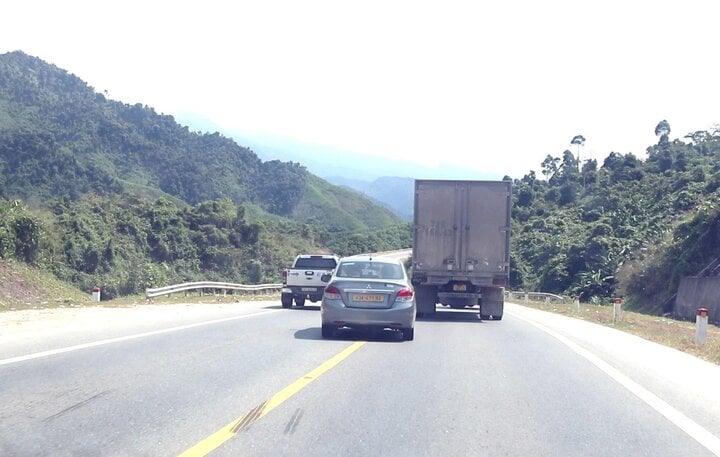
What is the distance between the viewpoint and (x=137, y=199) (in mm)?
69062

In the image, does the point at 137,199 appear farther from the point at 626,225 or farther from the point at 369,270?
the point at 369,270

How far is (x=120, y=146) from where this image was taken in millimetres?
98188

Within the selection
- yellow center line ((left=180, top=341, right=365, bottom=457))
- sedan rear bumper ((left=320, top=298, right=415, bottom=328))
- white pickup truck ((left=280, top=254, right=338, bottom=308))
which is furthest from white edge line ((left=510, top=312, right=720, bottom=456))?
white pickup truck ((left=280, top=254, right=338, bottom=308))

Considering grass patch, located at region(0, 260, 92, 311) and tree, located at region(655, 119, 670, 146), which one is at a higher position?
tree, located at region(655, 119, 670, 146)

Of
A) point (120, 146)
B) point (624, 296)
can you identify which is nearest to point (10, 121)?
point (120, 146)

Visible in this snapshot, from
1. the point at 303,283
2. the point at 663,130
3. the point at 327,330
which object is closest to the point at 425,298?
the point at 303,283

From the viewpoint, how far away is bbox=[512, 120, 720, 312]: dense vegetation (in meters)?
44.8

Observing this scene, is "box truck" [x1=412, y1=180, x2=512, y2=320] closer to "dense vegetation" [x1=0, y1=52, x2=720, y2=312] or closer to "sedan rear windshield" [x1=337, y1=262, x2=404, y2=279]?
"sedan rear windshield" [x1=337, y1=262, x2=404, y2=279]

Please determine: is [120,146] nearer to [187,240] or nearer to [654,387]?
[187,240]

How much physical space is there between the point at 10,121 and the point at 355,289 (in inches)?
3123

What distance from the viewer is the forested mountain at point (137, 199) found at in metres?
48.7

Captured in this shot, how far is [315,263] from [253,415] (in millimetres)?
20970

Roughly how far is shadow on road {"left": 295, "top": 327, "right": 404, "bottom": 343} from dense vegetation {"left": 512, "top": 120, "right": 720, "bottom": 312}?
2916 centimetres

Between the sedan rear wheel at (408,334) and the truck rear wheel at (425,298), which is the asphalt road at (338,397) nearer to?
the sedan rear wheel at (408,334)
